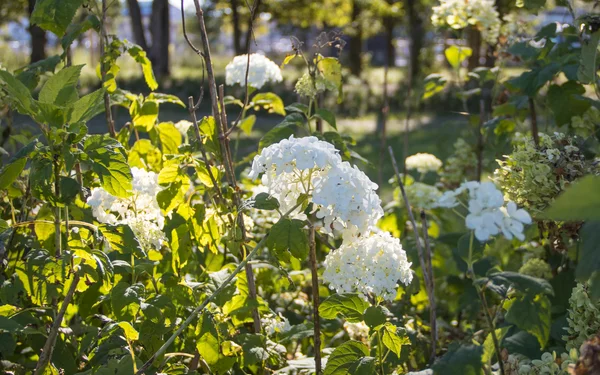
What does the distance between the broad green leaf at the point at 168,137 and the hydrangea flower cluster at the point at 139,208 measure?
15.5 inches

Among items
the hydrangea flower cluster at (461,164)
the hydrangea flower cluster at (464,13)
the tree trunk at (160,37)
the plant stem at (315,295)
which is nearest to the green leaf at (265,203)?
the plant stem at (315,295)

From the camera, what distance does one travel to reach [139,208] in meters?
1.97

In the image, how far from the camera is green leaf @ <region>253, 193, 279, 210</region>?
5.00 ft

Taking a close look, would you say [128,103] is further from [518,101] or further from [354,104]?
[354,104]

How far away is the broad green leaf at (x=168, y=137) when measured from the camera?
2367 millimetres

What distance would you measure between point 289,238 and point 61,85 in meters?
0.66

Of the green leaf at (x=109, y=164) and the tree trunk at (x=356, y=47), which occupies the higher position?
the green leaf at (x=109, y=164)

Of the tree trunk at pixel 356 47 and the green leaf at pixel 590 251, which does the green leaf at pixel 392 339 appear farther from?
the tree trunk at pixel 356 47

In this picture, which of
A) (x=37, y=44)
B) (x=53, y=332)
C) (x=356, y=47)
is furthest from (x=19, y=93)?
(x=356, y=47)

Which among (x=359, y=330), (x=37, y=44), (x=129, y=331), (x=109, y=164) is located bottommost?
(x=37, y=44)

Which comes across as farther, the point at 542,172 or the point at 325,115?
the point at 325,115

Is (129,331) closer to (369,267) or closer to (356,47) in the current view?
(369,267)

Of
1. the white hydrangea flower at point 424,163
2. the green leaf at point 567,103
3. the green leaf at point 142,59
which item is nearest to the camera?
the green leaf at point 142,59

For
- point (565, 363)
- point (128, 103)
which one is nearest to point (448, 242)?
point (565, 363)
